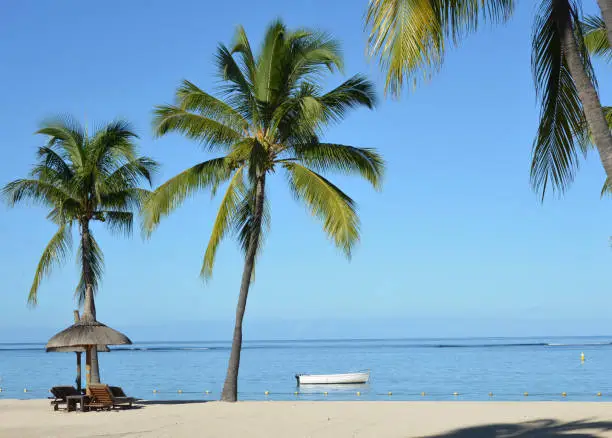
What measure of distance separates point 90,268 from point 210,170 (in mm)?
6223

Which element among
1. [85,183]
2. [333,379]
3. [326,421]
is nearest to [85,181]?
[85,183]

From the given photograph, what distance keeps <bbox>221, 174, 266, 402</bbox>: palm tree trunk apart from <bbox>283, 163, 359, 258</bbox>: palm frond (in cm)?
93

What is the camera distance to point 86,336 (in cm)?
1733

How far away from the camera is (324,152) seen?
1877 centimetres

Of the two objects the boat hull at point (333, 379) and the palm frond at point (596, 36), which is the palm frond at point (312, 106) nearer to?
the palm frond at point (596, 36)

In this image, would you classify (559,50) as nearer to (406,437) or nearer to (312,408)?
(406,437)

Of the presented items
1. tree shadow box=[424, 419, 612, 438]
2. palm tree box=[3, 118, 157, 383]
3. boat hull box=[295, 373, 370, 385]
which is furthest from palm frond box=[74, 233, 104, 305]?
boat hull box=[295, 373, 370, 385]

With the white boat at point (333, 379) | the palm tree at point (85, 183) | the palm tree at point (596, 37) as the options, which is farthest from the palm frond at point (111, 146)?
the white boat at point (333, 379)

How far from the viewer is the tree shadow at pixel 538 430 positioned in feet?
36.7

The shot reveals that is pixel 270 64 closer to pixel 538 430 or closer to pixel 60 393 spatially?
pixel 60 393

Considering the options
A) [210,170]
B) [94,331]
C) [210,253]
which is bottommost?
[94,331]

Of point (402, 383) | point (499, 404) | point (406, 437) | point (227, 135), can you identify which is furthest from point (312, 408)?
point (402, 383)

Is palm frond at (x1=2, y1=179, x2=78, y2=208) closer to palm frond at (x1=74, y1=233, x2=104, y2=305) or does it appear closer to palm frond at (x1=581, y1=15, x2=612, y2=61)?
palm frond at (x1=74, y1=233, x2=104, y2=305)

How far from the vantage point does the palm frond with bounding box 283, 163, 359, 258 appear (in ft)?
58.0
